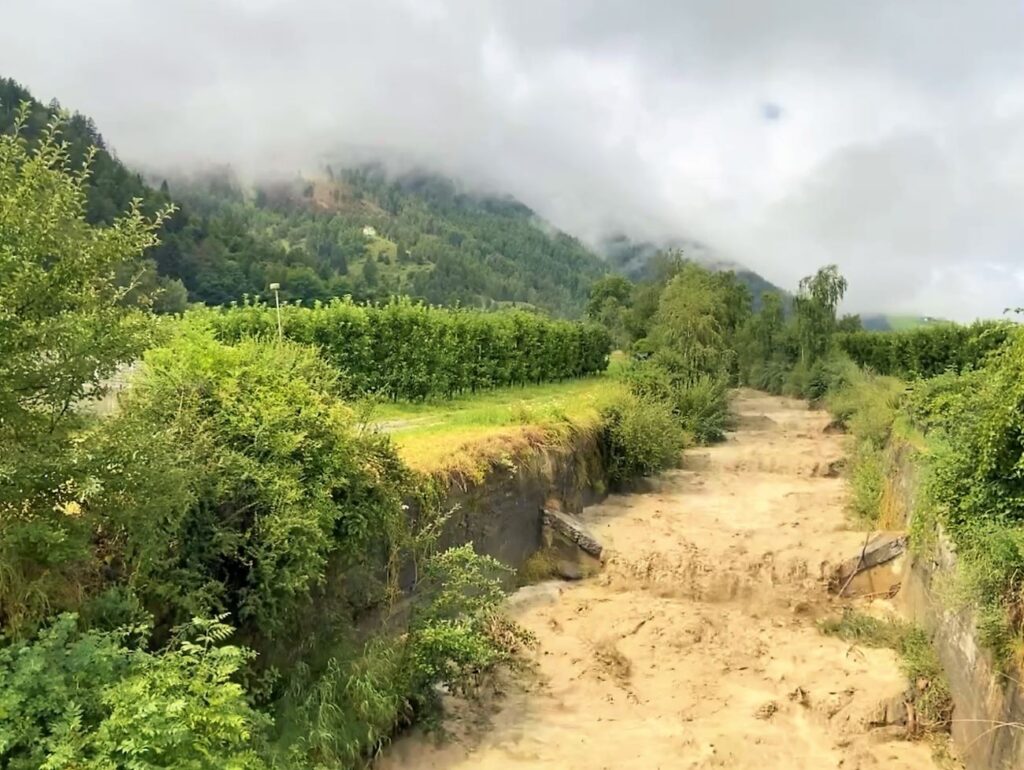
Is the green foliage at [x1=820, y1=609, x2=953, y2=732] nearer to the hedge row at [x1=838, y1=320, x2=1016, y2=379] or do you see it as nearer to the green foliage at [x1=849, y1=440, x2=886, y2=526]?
the green foliage at [x1=849, y1=440, x2=886, y2=526]

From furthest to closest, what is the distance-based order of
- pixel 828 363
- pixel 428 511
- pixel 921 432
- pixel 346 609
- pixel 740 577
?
pixel 828 363
pixel 921 432
pixel 740 577
pixel 428 511
pixel 346 609

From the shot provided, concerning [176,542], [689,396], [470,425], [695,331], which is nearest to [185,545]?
[176,542]

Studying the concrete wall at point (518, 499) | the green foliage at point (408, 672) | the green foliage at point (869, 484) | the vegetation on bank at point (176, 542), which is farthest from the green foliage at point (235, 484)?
the green foliage at point (869, 484)

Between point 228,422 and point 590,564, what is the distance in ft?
27.4

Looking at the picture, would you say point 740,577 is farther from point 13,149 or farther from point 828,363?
point 828,363

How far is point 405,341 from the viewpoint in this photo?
20625mm

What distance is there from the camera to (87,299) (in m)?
5.57

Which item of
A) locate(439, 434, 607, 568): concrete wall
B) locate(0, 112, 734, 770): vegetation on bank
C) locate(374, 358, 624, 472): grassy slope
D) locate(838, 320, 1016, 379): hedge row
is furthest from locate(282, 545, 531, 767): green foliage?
locate(838, 320, 1016, 379): hedge row

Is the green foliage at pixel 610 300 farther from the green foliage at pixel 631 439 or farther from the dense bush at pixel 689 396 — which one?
the green foliage at pixel 631 439

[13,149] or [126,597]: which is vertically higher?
[13,149]

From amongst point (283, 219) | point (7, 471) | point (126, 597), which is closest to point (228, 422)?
point (126, 597)

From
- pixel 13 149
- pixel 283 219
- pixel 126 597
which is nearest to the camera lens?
pixel 13 149

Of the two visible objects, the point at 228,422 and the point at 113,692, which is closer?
the point at 113,692

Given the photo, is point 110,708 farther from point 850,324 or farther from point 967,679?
point 850,324
